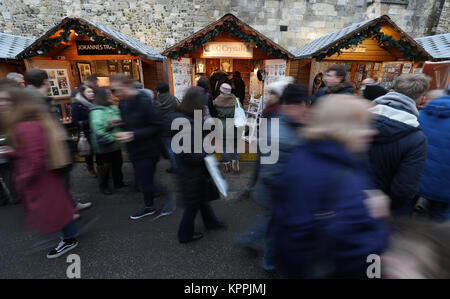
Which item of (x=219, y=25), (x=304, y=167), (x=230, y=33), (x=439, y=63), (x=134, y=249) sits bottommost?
(x=134, y=249)

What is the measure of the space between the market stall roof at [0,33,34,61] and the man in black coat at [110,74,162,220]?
6333 mm

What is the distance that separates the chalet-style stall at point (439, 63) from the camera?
5575 mm

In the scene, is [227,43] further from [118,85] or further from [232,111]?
[118,85]

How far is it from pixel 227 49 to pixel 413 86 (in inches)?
247

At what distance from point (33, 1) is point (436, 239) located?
15136 mm

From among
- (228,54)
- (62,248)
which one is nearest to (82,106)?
(62,248)

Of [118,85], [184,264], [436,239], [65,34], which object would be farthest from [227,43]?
[436,239]

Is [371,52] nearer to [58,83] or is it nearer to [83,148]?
[83,148]

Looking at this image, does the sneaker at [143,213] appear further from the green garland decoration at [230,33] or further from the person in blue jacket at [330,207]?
the green garland decoration at [230,33]

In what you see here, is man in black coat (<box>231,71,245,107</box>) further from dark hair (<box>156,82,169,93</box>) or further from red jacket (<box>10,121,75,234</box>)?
red jacket (<box>10,121,75,234</box>)

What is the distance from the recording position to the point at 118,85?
278 cm

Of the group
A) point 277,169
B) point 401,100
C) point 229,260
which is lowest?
point 229,260

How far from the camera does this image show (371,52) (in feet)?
25.5
